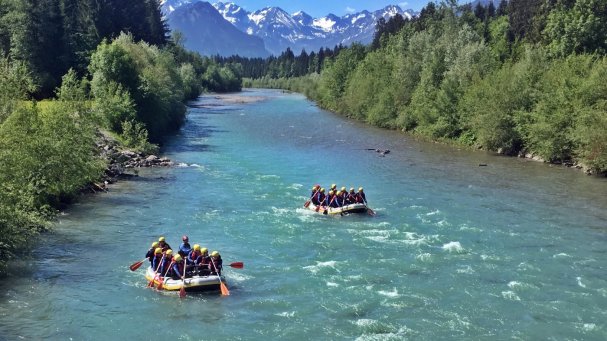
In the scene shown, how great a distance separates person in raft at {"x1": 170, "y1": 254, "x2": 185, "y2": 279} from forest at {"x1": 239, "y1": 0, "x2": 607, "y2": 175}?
3812 centimetres

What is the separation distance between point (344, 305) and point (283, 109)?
9738 cm

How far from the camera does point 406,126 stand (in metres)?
81.3

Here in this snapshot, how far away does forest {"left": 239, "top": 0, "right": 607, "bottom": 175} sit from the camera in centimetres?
5328

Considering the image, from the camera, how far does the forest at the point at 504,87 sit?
175 ft

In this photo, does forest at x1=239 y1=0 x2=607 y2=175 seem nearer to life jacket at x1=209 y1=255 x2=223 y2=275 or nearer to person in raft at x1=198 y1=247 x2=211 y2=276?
life jacket at x1=209 y1=255 x2=223 y2=275

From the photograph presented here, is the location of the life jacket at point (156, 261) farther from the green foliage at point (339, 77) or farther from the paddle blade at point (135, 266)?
the green foliage at point (339, 77)

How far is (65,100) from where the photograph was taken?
143 feet

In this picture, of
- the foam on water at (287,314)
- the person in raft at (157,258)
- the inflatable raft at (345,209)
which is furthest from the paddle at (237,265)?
the inflatable raft at (345,209)

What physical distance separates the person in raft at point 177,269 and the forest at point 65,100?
23.4 feet

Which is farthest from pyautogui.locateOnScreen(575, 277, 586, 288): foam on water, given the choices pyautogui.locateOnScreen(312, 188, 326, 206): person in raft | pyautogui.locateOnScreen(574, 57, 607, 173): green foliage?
pyautogui.locateOnScreen(574, 57, 607, 173): green foliage

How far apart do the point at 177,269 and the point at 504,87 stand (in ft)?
156

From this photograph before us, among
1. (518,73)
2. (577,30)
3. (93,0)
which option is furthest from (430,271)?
(93,0)

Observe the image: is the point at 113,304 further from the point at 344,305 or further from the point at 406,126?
the point at 406,126

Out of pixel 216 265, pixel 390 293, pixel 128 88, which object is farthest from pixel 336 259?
pixel 128 88
